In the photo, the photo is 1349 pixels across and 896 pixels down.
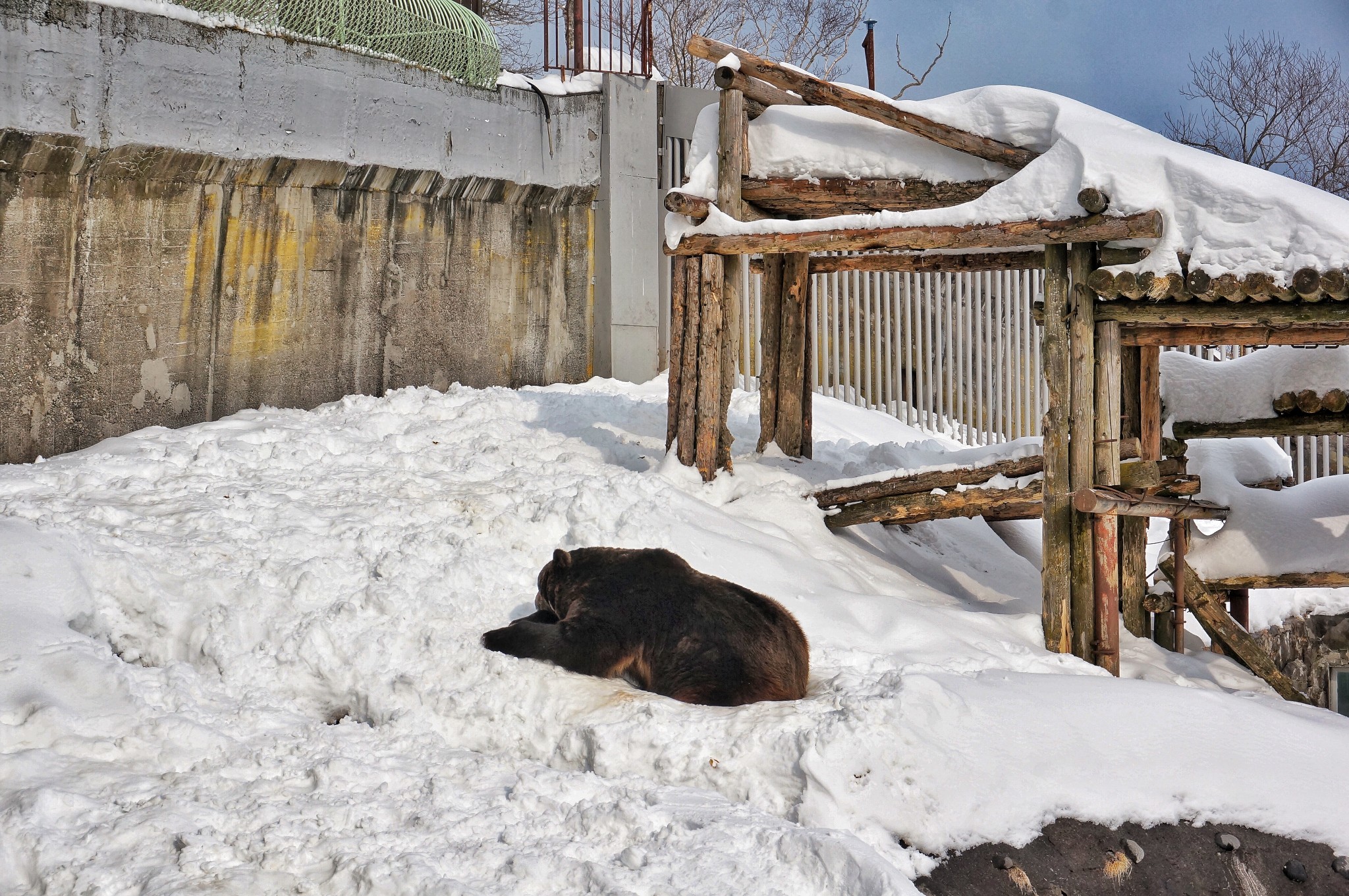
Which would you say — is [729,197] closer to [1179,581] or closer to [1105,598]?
[1105,598]

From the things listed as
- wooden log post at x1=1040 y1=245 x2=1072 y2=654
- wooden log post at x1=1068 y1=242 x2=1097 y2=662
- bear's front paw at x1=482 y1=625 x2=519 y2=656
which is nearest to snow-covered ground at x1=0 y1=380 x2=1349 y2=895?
bear's front paw at x1=482 y1=625 x2=519 y2=656

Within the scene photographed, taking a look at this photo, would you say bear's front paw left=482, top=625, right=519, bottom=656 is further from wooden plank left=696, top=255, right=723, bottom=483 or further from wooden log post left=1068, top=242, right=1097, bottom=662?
wooden log post left=1068, top=242, right=1097, bottom=662

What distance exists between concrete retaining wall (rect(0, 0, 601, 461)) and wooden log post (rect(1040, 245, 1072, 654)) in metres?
5.29

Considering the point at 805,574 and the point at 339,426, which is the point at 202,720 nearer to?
the point at 805,574

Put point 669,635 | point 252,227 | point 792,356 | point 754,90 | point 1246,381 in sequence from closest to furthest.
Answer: point 669,635 < point 754,90 < point 1246,381 < point 252,227 < point 792,356

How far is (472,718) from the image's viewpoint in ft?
14.6

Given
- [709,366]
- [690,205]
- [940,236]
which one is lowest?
[709,366]

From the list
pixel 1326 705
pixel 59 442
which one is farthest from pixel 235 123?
pixel 1326 705

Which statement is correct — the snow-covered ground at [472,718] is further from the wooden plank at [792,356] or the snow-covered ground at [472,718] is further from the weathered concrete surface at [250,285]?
the wooden plank at [792,356]

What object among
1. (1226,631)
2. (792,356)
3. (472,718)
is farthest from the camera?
(792,356)

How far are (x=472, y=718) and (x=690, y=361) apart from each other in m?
3.42

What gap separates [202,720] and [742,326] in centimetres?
912

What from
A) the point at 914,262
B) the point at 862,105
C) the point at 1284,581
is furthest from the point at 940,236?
the point at 1284,581

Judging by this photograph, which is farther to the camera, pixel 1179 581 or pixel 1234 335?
pixel 1179 581
